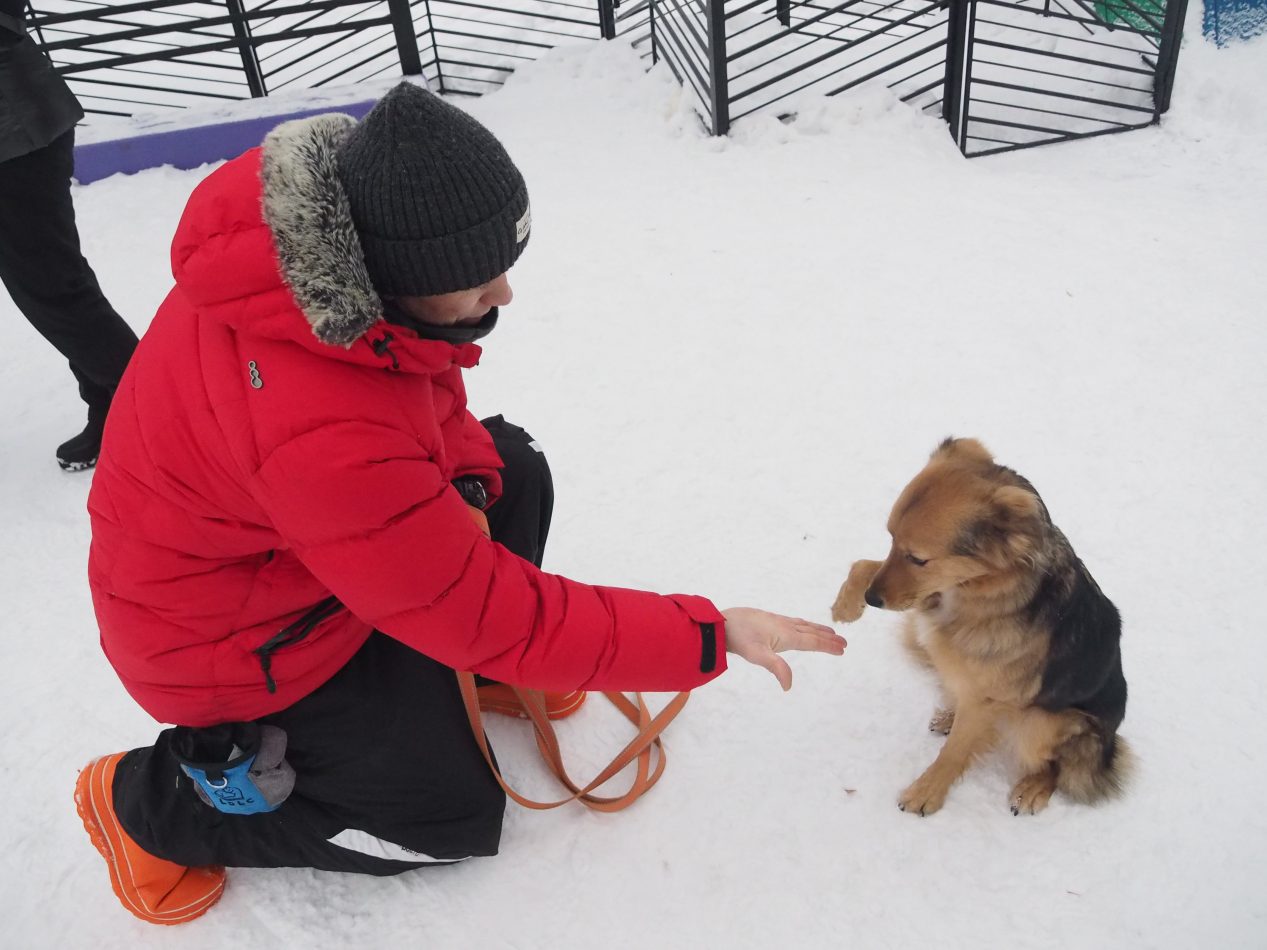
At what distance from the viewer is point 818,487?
10.6 ft

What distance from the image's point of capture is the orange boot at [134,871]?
2.06 metres

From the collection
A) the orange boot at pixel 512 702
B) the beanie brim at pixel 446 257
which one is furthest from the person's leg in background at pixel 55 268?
the beanie brim at pixel 446 257

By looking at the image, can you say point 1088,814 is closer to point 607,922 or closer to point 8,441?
point 607,922

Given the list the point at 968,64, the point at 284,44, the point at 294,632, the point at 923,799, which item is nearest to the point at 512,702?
the point at 294,632

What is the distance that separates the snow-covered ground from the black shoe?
4.2 inches

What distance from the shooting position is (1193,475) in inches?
123

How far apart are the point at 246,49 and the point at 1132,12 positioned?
6122 millimetres

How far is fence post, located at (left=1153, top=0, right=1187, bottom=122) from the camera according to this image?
5.19m

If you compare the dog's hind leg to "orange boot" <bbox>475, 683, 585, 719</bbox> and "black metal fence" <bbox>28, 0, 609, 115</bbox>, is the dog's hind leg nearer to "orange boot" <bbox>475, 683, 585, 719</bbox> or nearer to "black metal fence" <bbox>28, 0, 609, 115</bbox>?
"orange boot" <bbox>475, 683, 585, 719</bbox>

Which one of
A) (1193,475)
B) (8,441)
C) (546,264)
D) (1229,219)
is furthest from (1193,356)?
(8,441)

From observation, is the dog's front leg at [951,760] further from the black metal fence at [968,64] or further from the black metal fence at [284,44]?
the black metal fence at [284,44]

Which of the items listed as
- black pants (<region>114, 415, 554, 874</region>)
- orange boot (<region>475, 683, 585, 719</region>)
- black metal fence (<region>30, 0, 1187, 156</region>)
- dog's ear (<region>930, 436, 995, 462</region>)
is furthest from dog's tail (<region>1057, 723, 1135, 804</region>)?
black metal fence (<region>30, 0, 1187, 156</region>)

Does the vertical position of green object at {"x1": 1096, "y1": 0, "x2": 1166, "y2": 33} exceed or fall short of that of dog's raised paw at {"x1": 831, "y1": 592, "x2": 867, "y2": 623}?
it exceeds it

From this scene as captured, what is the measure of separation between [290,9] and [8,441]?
397 centimetres
